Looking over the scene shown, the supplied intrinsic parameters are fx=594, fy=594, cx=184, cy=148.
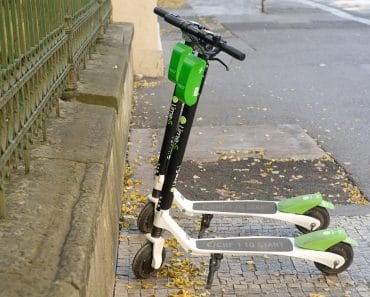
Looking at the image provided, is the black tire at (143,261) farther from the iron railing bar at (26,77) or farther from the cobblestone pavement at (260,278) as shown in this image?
the iron railing bar at (26,77)

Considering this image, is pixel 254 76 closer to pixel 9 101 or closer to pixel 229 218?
pixel 229 218

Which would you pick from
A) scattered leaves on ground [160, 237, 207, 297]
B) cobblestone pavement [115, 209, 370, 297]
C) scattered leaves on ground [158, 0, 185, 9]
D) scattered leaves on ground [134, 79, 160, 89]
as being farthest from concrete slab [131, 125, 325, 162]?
scattered leaves on ground [158, 0, 185, 9]

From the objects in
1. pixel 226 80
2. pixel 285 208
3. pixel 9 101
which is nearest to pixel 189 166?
pixel 285 208

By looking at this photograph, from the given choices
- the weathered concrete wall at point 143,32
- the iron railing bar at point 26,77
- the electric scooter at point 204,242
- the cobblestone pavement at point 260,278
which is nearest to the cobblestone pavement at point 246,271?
the cobblestone pavement at point 260,278

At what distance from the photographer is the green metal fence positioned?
2572 mm

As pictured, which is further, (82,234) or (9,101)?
(9,101)

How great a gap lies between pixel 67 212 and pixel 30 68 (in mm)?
872

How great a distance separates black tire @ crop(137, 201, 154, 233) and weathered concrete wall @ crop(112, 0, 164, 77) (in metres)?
6.06

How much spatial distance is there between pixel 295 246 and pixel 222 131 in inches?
137

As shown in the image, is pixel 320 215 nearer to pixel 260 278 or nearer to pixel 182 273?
pixel 260 278

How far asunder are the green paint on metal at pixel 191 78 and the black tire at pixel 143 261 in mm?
1013

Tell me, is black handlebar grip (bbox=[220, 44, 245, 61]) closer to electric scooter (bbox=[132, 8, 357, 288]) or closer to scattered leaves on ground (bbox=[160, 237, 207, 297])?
electric scooter (bbox=[132, 8, 357, 288])

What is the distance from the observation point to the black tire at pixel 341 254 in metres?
3.84

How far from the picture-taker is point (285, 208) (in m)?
4.26
